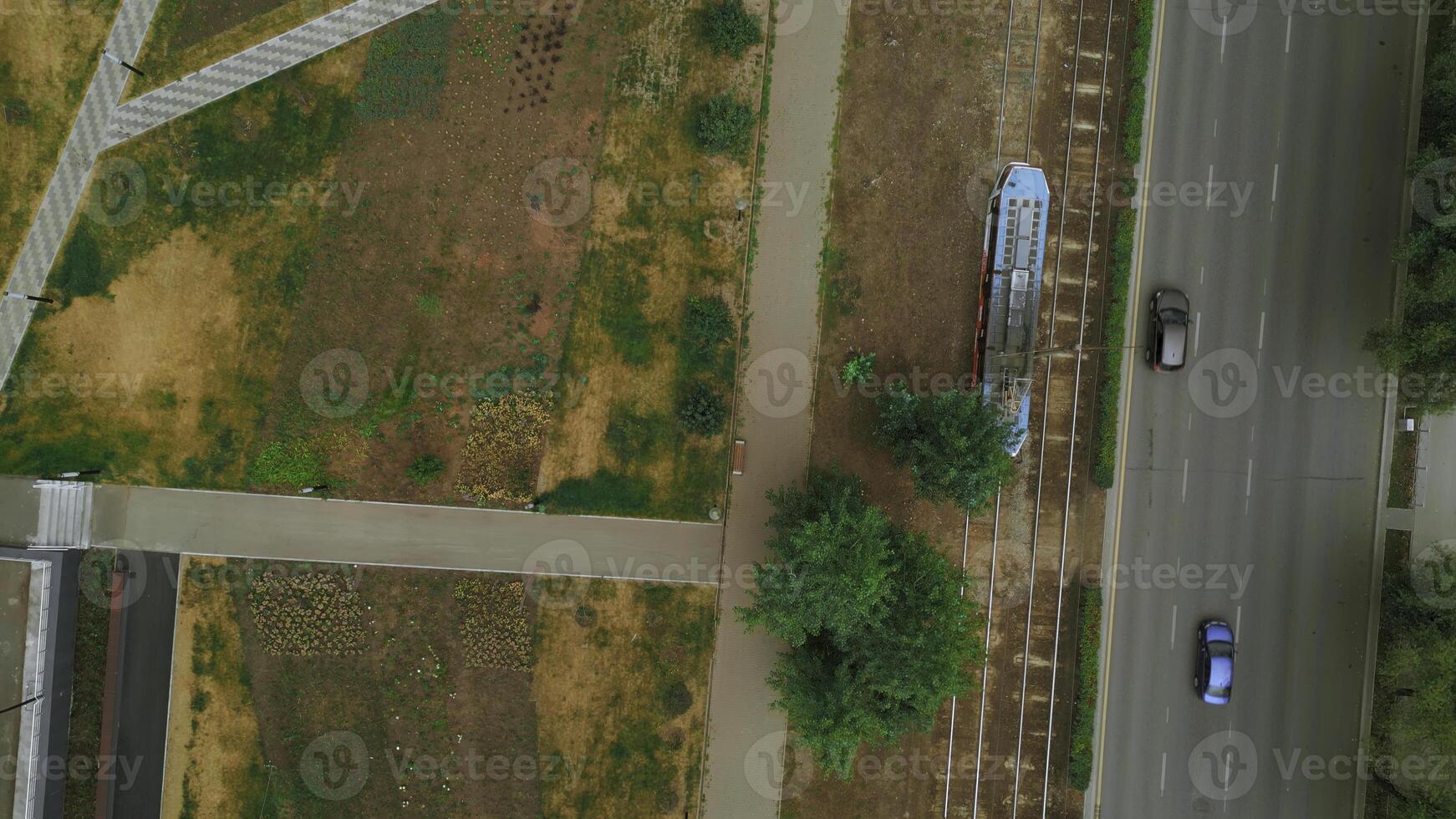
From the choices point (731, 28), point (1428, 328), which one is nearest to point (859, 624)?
point (1428, 328)

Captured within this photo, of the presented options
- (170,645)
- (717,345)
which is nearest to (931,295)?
(717,345)

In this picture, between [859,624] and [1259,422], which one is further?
[1259,422]

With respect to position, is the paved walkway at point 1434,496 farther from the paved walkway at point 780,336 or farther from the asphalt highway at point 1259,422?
the paved walkway at point 780,336

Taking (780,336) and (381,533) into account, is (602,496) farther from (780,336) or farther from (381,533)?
(780,336)

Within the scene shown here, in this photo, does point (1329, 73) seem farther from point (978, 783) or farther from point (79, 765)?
point (79, 765)

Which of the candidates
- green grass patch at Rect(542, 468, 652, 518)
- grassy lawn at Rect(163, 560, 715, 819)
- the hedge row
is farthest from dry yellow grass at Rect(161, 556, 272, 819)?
the hedge row

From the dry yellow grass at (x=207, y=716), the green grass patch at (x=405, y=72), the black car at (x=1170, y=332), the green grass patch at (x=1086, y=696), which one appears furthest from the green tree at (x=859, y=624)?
the green grass patch at (x=405, y=72)

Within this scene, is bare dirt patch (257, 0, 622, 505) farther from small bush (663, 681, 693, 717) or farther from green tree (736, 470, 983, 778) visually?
green tree (736, 470, 983, 778)
